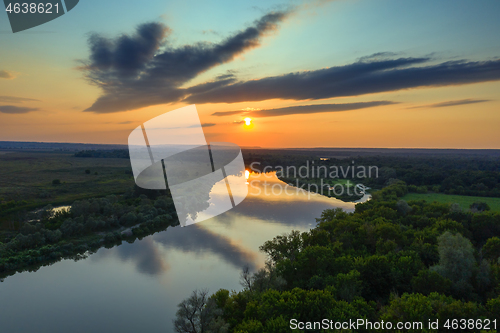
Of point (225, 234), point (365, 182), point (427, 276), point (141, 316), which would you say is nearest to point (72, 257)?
point (141, 316)

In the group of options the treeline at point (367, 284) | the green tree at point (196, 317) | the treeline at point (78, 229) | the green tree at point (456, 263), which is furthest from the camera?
the treeline at point (78, 229)

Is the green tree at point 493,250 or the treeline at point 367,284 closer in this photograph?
the treeline at point 367,284

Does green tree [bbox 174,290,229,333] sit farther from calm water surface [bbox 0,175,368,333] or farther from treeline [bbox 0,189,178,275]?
treeline [bbox 0,189,178,275]

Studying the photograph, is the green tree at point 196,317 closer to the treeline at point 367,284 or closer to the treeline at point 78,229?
the treeline at point 367,284

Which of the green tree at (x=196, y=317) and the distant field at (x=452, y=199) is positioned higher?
the green tree at (x=196, y=317)

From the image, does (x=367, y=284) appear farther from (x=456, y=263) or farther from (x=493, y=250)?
(x=493, y=250)

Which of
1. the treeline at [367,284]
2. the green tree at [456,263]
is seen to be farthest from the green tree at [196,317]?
the green tree at [456,263]

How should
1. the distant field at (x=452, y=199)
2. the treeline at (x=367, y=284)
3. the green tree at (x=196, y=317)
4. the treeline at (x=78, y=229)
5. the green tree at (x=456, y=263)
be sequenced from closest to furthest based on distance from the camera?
the treeline at (x=367, y=284) → the green tree at (x=196, y=317) → the green tree at (x=456, y=263) → the treeline at (x=78, y=229) → the distant field at (x=452, y=199)
